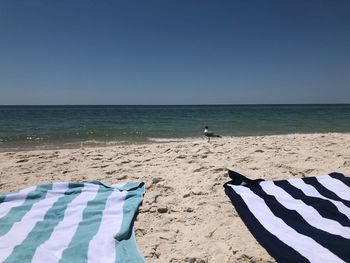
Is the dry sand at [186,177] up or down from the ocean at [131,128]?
up

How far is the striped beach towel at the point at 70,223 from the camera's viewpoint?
93.6 inches

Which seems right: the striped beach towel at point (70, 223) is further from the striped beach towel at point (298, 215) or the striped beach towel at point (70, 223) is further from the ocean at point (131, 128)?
the ocean at point (131, 128)

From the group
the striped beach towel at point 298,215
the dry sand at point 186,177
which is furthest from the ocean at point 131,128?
the striped beach towel at point 298,215

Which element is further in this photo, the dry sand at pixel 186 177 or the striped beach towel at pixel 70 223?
the dry sand at pixel 186 177

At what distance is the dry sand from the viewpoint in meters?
2.70

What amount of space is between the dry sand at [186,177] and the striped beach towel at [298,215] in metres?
0.14

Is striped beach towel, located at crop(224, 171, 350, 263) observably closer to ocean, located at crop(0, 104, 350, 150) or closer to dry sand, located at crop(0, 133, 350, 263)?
dry sand, located at crop(0, 133, 350, 263)

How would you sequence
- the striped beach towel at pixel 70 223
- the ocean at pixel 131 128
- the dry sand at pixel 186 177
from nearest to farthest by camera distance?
the striped beach towel at pixel 70 223
the dry sand at pixel 186 177
the ocean at pixel 131 128

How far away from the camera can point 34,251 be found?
236 cm

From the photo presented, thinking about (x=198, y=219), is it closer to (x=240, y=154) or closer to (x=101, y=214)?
(x=101, y=214)

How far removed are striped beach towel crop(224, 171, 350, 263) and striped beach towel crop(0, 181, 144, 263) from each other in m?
1.21

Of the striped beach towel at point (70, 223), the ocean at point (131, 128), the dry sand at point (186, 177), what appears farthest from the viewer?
the ocean at point (131, 128)

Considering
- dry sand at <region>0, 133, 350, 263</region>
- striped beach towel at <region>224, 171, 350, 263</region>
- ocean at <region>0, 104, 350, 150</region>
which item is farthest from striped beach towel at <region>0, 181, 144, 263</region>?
ocean at <region>0, 104, 350, 150</region>

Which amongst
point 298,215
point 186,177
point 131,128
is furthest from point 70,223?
point 131,128
